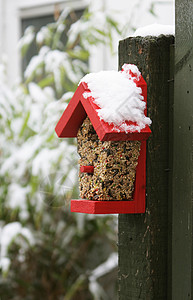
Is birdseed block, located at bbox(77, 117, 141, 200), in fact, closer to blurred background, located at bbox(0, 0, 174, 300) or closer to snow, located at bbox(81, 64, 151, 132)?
snow, located at bbox(81, 64, 151, 132)

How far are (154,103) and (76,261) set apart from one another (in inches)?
61.9

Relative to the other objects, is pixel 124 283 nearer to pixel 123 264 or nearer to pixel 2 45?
pixel 123 264

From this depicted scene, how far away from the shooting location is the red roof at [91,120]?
3.24 ft

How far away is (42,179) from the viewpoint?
2.09 metres

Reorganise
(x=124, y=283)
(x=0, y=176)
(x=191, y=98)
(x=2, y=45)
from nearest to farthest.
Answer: (x=191, y=98) < (x=124, y=283) < (x=0, y=176) < (x=2, y=45)

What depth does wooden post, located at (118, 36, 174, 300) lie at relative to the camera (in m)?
1.06

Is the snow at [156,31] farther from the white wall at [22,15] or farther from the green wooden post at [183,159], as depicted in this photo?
the white wall at [22,15]

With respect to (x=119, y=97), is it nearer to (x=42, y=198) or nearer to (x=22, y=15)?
(x=42, y=198)

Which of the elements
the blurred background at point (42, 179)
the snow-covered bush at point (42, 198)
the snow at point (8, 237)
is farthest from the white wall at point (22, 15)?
the snow at point (8, 237)

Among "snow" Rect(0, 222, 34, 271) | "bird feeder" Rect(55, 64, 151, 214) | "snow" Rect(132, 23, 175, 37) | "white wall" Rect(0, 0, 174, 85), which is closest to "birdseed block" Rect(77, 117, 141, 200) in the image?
"bird feeder" Rect(55, 64, 151, 214)

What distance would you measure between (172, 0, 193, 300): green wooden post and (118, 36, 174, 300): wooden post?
3 centimetres

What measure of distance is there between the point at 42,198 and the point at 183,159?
46.7 inches

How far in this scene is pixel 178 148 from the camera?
1043mm

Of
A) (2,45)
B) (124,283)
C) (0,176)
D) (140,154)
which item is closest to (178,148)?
(140,154)
